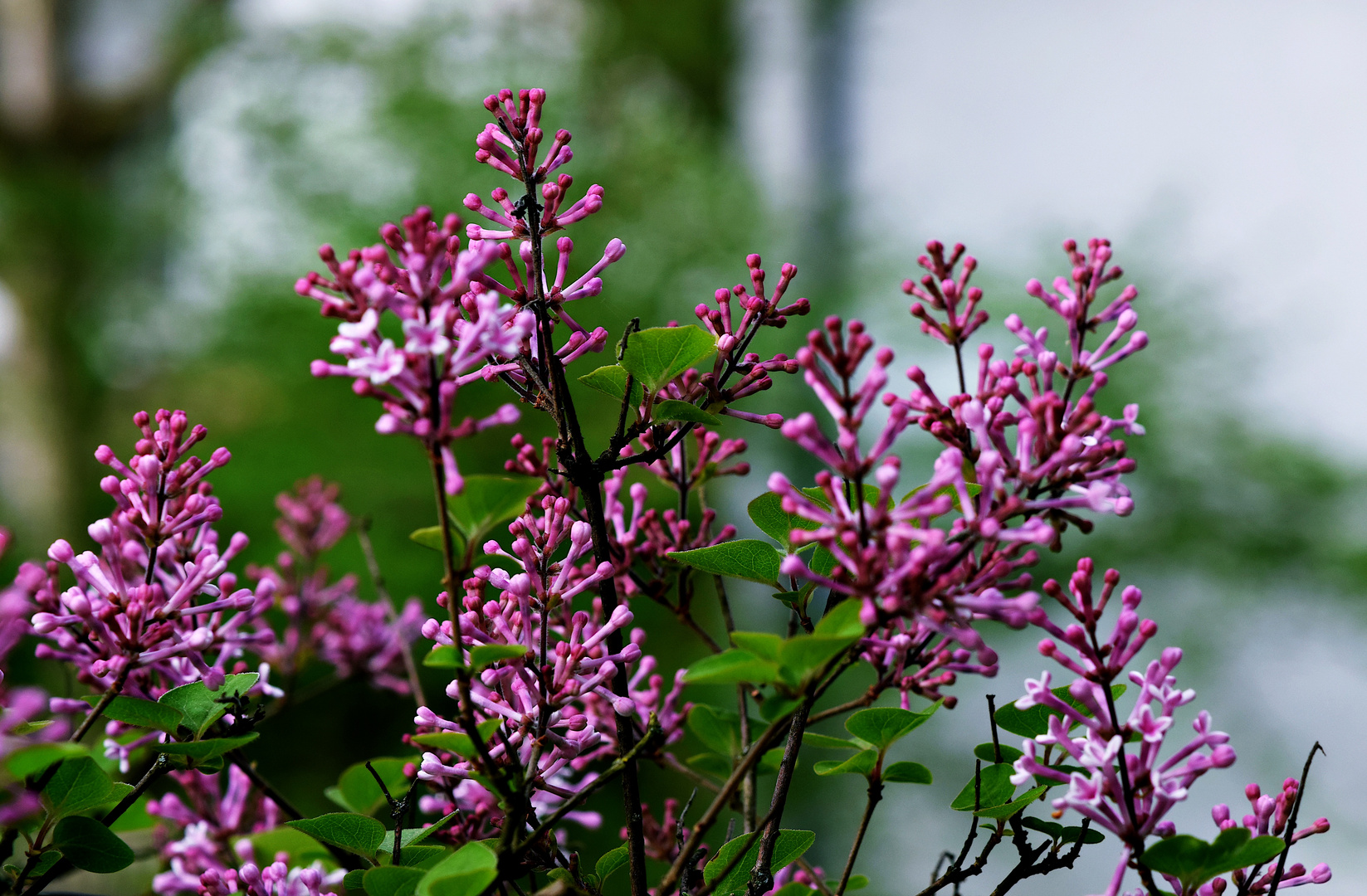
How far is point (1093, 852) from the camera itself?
150 cm

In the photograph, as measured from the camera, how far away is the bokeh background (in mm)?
1466

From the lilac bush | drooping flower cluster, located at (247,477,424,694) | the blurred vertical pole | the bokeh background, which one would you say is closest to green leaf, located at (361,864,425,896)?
the lilac bush

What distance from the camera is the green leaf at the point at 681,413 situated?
0.86ft

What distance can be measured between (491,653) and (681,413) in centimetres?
8

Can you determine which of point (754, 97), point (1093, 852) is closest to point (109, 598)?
point (1093, 852)

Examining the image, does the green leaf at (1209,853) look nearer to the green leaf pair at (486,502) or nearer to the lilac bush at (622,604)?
the lilac bush at (622,604)

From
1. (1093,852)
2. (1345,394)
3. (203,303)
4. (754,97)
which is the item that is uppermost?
(754,97)

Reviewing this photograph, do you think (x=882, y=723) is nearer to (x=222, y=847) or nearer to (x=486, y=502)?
(x=486, y=502)

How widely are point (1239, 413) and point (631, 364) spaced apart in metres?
1.65

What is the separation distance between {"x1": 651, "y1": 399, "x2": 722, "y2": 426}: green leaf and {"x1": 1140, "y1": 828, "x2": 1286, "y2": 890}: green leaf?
143 mm

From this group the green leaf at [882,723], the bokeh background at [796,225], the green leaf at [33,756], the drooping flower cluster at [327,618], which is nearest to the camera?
the green leaf at [33,756]

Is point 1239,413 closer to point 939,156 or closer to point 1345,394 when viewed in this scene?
point 1345,394

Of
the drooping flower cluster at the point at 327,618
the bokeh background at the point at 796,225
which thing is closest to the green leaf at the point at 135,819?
the drooping flower cluster at the point at 327,618

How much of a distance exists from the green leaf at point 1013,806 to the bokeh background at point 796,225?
116 cm
